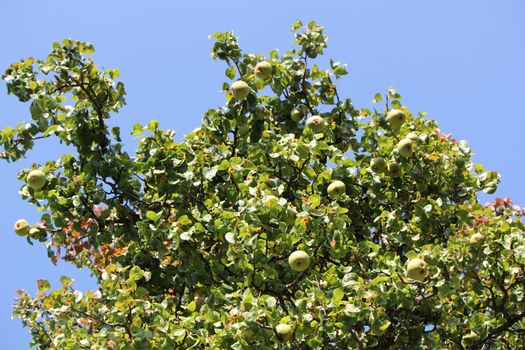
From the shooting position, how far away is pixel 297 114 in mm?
9969

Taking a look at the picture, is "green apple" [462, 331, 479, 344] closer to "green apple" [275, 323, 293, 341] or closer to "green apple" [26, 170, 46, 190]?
"green apple" [275, 323, 293, 341]

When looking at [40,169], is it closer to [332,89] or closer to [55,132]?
[55,132]

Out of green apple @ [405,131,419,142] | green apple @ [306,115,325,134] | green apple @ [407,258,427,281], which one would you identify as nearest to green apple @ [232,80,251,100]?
green apple @ [306,115,325,134]

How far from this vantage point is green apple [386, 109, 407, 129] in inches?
367

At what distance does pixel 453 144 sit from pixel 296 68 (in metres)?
2.72

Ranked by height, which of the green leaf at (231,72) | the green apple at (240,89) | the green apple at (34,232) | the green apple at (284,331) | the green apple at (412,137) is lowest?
the green apple at (284,331)

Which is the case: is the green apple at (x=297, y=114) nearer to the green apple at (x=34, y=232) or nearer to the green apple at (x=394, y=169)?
the green apple at (x=394, y=169)

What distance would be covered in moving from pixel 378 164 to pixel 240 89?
222 centimetres

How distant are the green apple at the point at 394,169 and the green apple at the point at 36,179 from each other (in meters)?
4.67

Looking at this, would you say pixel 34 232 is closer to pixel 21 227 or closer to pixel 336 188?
pixel 21 227

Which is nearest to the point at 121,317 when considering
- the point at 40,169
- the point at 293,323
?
the point at 293,323

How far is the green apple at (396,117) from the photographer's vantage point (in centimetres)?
933

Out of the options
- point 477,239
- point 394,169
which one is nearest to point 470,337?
point 477,239

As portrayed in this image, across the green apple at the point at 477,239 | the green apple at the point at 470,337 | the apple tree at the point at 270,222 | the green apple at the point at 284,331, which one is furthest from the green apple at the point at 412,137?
the green apple at the point at 284,331
